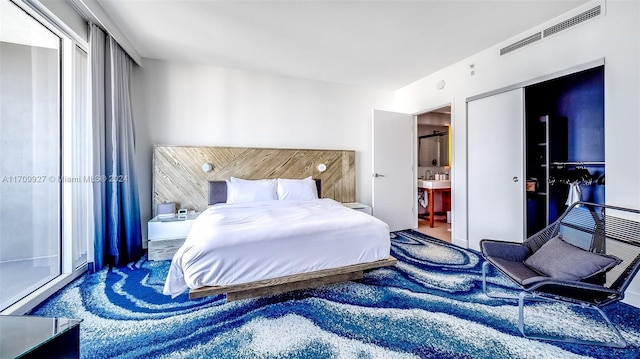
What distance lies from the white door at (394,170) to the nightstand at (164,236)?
2942 mm


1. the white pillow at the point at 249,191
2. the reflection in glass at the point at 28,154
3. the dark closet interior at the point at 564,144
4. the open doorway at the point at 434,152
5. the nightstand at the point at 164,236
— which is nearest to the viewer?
the reflection in glass at the point at 28,154

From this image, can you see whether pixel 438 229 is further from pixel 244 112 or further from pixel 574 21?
pixel 244 112

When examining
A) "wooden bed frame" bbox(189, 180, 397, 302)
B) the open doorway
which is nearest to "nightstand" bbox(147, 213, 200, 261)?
"wooden bed frame" bbox(189, 180, 397, 302)

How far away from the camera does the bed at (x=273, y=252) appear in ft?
6.07

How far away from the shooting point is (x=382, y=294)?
224 centimetres

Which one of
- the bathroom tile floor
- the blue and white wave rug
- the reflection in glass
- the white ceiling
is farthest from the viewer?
the bathroom tile floor

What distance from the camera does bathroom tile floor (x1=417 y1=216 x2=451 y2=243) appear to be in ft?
13.7

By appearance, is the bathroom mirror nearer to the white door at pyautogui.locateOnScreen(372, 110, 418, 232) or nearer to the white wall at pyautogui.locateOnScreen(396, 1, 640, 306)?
the white door at pyautogui.locateOnScreen(372, 110, 418, 232)

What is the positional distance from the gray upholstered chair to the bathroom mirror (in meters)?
3.38

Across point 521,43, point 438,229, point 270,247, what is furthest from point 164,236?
point 521,43

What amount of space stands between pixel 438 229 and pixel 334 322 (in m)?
3.55

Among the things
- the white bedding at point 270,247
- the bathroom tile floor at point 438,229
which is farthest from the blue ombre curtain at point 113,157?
the bathroom tile floor at point 438,229

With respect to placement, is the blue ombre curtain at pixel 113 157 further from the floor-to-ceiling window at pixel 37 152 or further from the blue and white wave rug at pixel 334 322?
the blue and white wave rug at pixel 334 322

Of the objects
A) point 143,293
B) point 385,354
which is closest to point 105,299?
point 143,293
